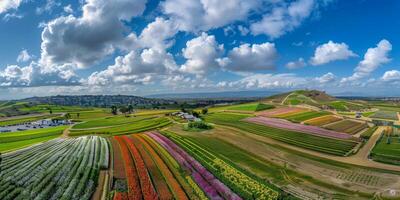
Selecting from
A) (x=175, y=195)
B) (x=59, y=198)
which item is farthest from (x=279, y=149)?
(x=59, y=198)

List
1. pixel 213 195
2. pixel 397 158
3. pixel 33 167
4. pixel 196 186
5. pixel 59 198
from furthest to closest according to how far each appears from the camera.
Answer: pixel 397 158
pixel 33 167
pixel 196 186
pixel 213 195
pixel 59 198

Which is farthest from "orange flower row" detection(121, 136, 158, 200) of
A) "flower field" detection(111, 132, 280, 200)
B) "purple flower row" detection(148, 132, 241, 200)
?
"purple flower row" detection(148, 132, 241, 200)

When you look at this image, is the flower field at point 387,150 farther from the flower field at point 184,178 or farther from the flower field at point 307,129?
the flower field at point 184,178

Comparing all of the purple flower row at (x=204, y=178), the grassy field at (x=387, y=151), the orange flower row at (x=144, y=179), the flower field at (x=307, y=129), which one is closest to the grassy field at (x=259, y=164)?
the purple flower row at (x=204, y=178)

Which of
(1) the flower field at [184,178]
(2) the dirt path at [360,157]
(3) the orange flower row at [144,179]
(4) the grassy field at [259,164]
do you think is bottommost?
(2) the dirt path at [360,157]

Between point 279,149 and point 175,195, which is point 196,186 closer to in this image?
point 175,195

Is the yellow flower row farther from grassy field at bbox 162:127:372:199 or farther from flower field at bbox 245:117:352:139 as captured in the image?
flower field at bbox 245:117:352:139
